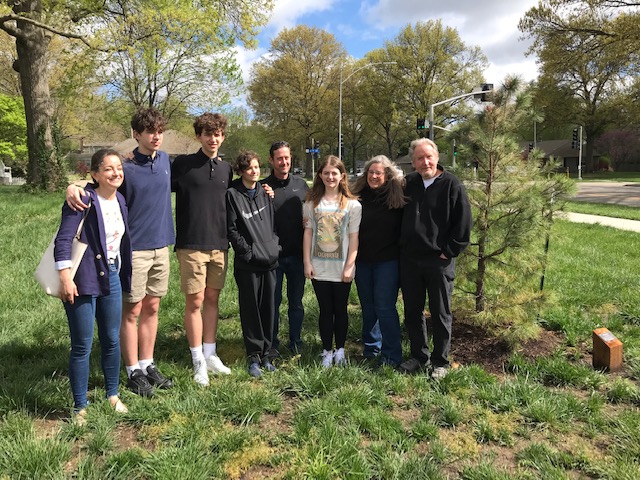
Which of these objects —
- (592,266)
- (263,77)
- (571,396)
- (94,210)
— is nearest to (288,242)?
(94,210)

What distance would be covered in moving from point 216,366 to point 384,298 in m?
1.50

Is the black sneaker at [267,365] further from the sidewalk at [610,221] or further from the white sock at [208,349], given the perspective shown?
the sidewalk at [610,221]

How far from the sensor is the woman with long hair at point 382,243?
148 inches

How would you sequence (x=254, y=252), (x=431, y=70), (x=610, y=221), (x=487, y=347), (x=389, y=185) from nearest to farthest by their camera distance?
1. (x=254, y=252)
2. (x=389, y=185)
3. (x=487, y=347)
4. (x=610, y=221)
5. (x=431, y=70)

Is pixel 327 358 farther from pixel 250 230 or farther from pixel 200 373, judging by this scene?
pixel 250 230

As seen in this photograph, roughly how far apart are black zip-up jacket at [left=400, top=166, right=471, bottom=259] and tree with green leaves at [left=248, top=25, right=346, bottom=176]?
4245cm

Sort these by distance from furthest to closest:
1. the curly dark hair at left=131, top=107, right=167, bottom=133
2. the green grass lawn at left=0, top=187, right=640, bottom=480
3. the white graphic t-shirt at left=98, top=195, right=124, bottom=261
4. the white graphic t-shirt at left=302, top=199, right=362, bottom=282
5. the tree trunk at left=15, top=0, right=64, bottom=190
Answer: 1. the tree trunk at left=15, top=0, right=64, bottom=190
2. the white graphic t-shirt at left=302, top=199, right=362, bottom=282
3. the curly dark hair at left=131, top=107, right=167, bottom=133
4. the white graphic t-shirt at left=98, top=195, right=124, bottom=261
5. the green grass lawn at left=0, top=187, right=640, bottom=480

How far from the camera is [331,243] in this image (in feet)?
12.3

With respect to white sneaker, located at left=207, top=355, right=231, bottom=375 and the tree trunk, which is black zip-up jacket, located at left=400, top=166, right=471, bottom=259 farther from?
the tree trunk

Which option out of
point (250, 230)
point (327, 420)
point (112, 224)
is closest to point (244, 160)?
point (250, 230)

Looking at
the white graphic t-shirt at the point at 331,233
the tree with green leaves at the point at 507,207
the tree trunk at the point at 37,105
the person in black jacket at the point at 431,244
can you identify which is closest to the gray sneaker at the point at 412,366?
the person in black jacket at the point at 431,244

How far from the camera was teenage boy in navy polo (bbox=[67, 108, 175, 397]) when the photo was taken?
10.6 feet

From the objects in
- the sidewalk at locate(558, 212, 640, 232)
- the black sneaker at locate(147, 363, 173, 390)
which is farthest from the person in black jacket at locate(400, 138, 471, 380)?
the sidewalk at locate(558, 212, 640, 232)

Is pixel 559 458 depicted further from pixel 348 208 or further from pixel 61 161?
pixel 61 161
